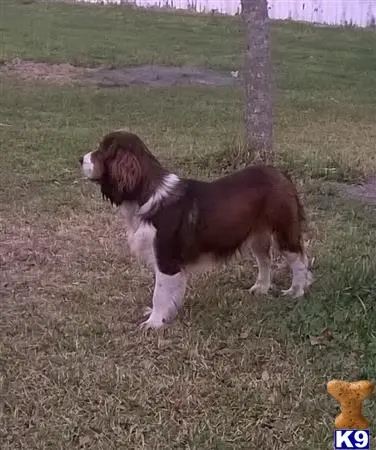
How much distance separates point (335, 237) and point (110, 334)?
89.9 inches

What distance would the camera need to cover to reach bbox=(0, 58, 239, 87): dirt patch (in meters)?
13.7

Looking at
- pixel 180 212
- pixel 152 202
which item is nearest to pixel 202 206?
pixel 180 212

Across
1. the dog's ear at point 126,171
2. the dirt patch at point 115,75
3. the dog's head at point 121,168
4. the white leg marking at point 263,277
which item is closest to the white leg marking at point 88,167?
the dog's head at point 121,168

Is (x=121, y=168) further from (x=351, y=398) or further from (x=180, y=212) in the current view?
(x=351, y=398)

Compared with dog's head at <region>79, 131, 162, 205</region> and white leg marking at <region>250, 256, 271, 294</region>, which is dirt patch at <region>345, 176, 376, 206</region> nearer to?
white leg marking at <region>250, 256, 271, 294</region>

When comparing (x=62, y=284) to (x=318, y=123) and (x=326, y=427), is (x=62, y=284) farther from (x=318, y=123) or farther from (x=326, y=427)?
(x=318, y=123)

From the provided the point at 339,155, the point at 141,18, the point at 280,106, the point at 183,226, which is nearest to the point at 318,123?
the point at 280,106

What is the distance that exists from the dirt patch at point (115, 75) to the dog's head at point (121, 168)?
9257 millimetres

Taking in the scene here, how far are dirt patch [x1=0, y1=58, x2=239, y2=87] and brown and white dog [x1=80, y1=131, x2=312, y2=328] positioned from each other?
908cm

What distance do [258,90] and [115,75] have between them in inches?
259

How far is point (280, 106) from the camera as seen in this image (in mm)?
12383

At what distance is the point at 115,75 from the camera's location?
14219 mm

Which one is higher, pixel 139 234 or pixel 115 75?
pixel 139 234

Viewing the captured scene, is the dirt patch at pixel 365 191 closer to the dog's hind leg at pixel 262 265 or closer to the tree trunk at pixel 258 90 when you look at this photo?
the tree trunk at pixel 258 90
